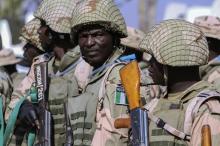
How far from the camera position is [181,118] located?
464 centimetres

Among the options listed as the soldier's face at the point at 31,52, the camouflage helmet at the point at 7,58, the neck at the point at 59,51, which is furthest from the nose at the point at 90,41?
the camouflage helmet at the point at 7,58

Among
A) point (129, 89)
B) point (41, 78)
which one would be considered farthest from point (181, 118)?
point (41, 78)

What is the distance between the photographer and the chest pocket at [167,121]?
4.64 m

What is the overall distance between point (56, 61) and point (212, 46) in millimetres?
1492

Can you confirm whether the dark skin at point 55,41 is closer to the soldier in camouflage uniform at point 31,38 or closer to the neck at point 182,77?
the soldier in camouflage uniform at point 31,38

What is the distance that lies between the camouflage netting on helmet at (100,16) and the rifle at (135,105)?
2.18 ft

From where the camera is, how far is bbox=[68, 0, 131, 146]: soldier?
552 centimetres

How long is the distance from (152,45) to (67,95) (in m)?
1.36

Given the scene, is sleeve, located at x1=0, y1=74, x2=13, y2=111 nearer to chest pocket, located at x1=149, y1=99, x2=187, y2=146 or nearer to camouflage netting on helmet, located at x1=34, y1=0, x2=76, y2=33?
camouflage netting on helmet, located at x1=34, y1=0, x2=76, y2=33

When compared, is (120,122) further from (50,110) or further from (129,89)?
(50,110)

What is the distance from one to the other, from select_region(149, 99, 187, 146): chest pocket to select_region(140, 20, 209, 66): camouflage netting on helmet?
0.83ft

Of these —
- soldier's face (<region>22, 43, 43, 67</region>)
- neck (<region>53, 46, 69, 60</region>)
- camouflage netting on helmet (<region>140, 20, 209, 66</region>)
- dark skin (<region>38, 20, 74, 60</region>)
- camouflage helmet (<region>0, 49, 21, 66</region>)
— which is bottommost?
camouflage helmet (<region>0, 49, 21, 66</region>)

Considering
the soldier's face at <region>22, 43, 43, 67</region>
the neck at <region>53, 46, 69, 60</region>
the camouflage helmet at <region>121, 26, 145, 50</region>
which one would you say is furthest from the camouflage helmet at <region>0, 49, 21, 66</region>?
the neck at <region>53, 46, 69, 60</region>

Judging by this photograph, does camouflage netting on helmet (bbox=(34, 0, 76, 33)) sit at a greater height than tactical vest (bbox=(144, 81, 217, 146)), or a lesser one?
greater
